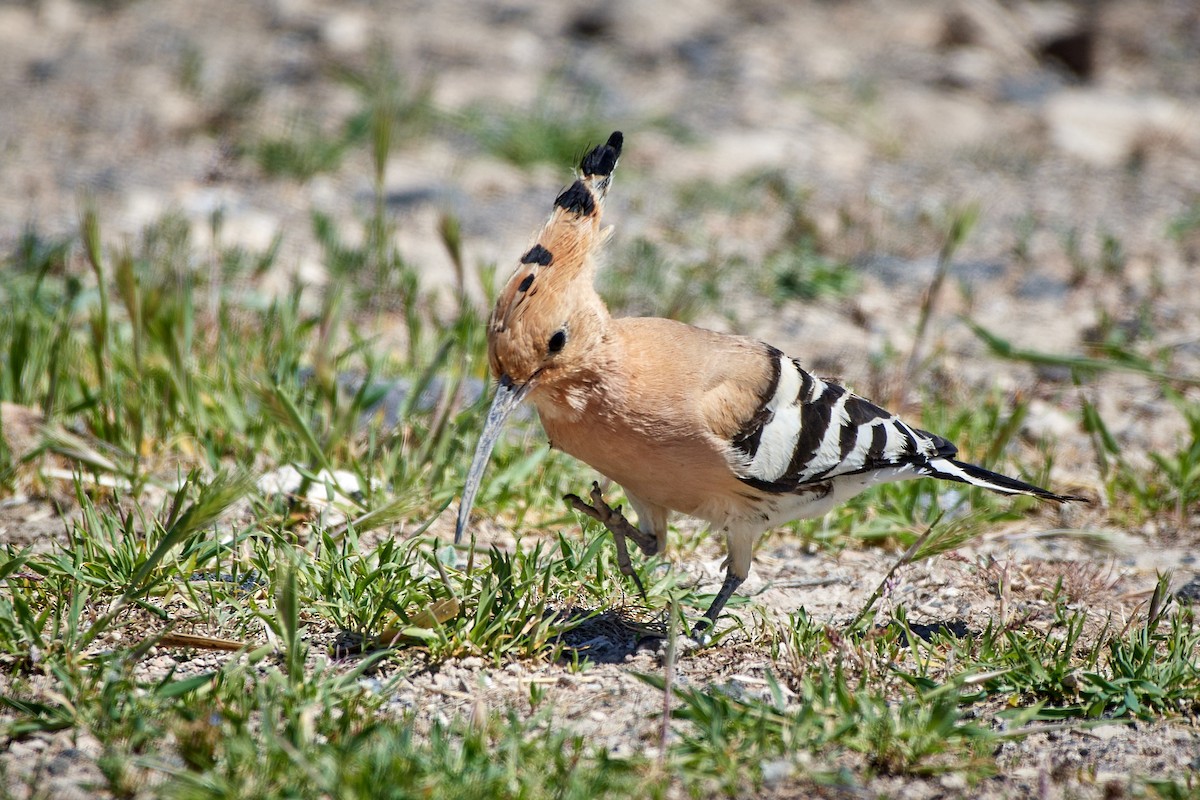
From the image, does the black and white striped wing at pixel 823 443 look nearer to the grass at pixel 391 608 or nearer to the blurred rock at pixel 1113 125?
the grass at pixel 391 608

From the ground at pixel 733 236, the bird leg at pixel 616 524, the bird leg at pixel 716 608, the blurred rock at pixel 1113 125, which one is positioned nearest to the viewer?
Answer: the ground at pixel 733 236

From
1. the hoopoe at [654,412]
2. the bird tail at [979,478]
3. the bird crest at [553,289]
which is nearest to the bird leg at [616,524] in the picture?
the hoopoe at [654,412]

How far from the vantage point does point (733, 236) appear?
5.35 meters

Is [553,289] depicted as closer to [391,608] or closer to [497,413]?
[497,413]

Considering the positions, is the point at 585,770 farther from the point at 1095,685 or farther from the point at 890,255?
the point at 890,255

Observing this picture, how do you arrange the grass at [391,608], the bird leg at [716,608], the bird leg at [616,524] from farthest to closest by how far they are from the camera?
1. the bird leg at [616,524]
2. the bird leg at [716,608]
3. the grass at [391,608]

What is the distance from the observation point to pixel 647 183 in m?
5.68

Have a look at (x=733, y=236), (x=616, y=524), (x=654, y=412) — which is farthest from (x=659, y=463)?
(x=733, y=236)

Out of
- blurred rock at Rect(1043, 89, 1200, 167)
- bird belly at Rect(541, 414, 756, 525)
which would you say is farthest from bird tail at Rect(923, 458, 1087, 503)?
blurred rock at Rect(1043, 89, 1200, 167)

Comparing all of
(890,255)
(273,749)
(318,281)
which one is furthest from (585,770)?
(890,255)

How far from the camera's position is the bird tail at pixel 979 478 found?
9.41ft

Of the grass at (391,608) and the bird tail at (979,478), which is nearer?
the grass at (391,608)

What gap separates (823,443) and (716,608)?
466 millimetres

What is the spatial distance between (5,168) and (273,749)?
14.2ft
